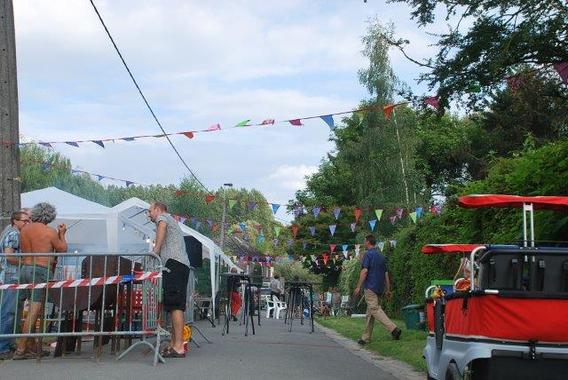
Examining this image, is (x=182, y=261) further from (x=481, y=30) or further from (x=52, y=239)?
(x=481, y=30)

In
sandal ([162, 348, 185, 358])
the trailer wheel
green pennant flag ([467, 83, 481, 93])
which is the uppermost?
green pennant flag ([467, 83, 481, 93])

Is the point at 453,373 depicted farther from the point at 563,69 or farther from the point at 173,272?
the point at 563,69

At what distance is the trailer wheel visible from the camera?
5.82 meters

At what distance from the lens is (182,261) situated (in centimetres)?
984

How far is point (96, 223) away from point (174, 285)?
9.98 m

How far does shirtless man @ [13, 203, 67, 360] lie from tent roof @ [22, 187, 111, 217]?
7817 millimetres

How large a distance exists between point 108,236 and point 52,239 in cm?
818

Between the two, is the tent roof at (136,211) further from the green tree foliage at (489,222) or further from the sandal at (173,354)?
the sandal at (173,354)

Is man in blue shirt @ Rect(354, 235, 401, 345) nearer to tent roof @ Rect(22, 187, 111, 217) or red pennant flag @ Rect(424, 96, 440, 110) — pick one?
red pennant flag @ Rect(424, 96, 440, 110)

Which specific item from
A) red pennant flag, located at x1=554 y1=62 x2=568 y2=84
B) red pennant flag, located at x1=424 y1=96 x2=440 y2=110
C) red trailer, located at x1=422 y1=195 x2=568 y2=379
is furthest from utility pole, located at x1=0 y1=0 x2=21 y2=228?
red trailer, located at x1=422 y1=195 x2=568 y2=379

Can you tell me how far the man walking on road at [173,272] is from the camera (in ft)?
31.7

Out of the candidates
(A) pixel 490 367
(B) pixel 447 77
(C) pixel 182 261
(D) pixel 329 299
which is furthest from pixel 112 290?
(D) pixel 329 299

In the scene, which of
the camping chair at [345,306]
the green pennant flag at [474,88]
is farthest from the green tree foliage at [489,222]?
the camping chair at [345,306]

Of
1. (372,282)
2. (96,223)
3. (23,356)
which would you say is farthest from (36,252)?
(96,223)
